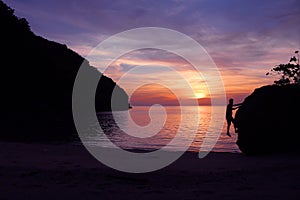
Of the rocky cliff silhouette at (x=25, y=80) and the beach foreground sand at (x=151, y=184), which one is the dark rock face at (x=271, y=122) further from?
the rocky cliff silhouette at (x=25, y=80)

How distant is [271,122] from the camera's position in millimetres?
14539

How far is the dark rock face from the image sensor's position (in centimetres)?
1456

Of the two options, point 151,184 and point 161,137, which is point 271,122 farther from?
point 161,137

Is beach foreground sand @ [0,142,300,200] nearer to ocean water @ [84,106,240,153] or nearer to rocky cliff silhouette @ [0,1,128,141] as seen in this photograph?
ocean water @ [84,106,240,153]

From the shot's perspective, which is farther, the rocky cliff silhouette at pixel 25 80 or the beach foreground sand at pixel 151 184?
the rocky cliff silhouette at pixel 25 80

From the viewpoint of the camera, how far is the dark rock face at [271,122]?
1456 cm

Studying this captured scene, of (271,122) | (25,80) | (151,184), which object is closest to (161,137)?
(271,122)

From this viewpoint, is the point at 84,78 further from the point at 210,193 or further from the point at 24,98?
the point at 210,193

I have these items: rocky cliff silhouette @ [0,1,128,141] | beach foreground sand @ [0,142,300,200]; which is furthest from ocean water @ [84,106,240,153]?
rocky cliff silhouette @ [0,1,128,141]

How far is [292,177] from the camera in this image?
942cm

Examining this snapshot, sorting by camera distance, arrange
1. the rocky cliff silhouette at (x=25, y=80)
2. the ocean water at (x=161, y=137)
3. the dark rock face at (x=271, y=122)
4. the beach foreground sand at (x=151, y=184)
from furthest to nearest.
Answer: the rocky cliff silhouette at (x=25, y=80), the ocean water at (x=161, y=137), the dark rock face at (x=271, y=122), the beach foreground sand at (x=151, y=184)

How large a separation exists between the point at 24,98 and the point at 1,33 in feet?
58.8

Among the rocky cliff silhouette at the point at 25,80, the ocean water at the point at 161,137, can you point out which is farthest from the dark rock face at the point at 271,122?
the rocky cliff silhouette at the point at 25,80

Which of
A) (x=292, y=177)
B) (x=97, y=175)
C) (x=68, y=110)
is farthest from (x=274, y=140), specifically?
(x=68, y=110)
